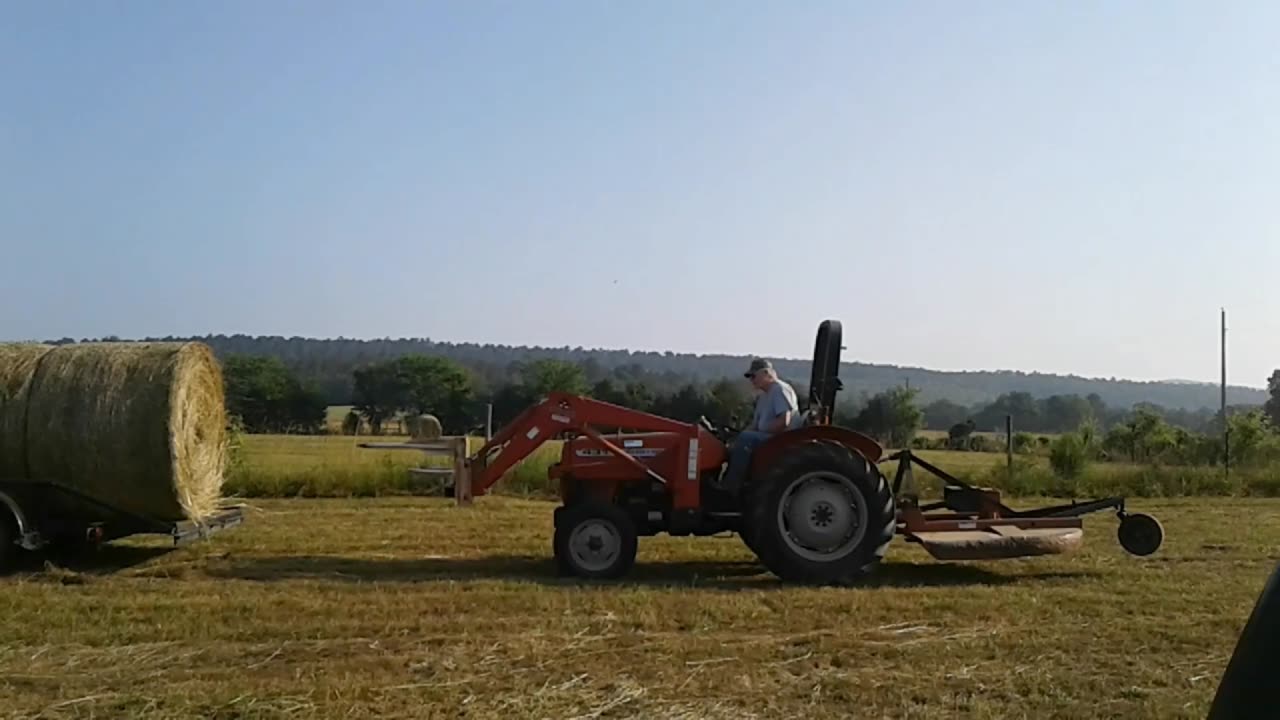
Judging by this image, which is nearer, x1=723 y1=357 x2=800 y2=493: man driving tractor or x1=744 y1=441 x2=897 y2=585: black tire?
x1=744 y1=441 x2=897 y2=585: black tire

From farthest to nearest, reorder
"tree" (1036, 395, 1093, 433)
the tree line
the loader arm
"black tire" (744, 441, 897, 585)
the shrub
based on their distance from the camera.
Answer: "tree" (1036, 395, 1093, 433)
the shrub
the tree line
the loader arm
"black tire" (744, 441, 897, 585)

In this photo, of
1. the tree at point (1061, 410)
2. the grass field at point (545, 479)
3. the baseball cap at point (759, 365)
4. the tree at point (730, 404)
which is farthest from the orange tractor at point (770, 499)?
the tree at point (1061, 410)

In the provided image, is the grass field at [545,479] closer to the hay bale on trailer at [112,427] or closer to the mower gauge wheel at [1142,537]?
the mower gauge wheel at [1142,537]

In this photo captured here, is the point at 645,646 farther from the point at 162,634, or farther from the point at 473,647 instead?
the point at 162,634

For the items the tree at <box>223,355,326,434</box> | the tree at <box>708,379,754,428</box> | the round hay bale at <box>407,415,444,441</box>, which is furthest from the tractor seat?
the tree at <box>223,355,326,434</box>

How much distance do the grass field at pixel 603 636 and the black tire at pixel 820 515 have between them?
1.01ft

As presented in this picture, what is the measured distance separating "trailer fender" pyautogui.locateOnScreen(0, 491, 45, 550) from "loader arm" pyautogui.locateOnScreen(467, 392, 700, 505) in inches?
120

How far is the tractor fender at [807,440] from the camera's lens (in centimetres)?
887

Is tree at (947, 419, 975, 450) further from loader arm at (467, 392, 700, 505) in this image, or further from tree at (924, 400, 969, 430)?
loader arm at (467, 392, 700, 505)

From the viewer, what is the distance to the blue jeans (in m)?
8.98

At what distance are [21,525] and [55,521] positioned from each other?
0.36 m

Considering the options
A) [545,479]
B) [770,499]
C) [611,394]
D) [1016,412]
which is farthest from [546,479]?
[1016,412]

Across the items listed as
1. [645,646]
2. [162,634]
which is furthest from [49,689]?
[645,646]

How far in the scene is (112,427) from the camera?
29.3ft
